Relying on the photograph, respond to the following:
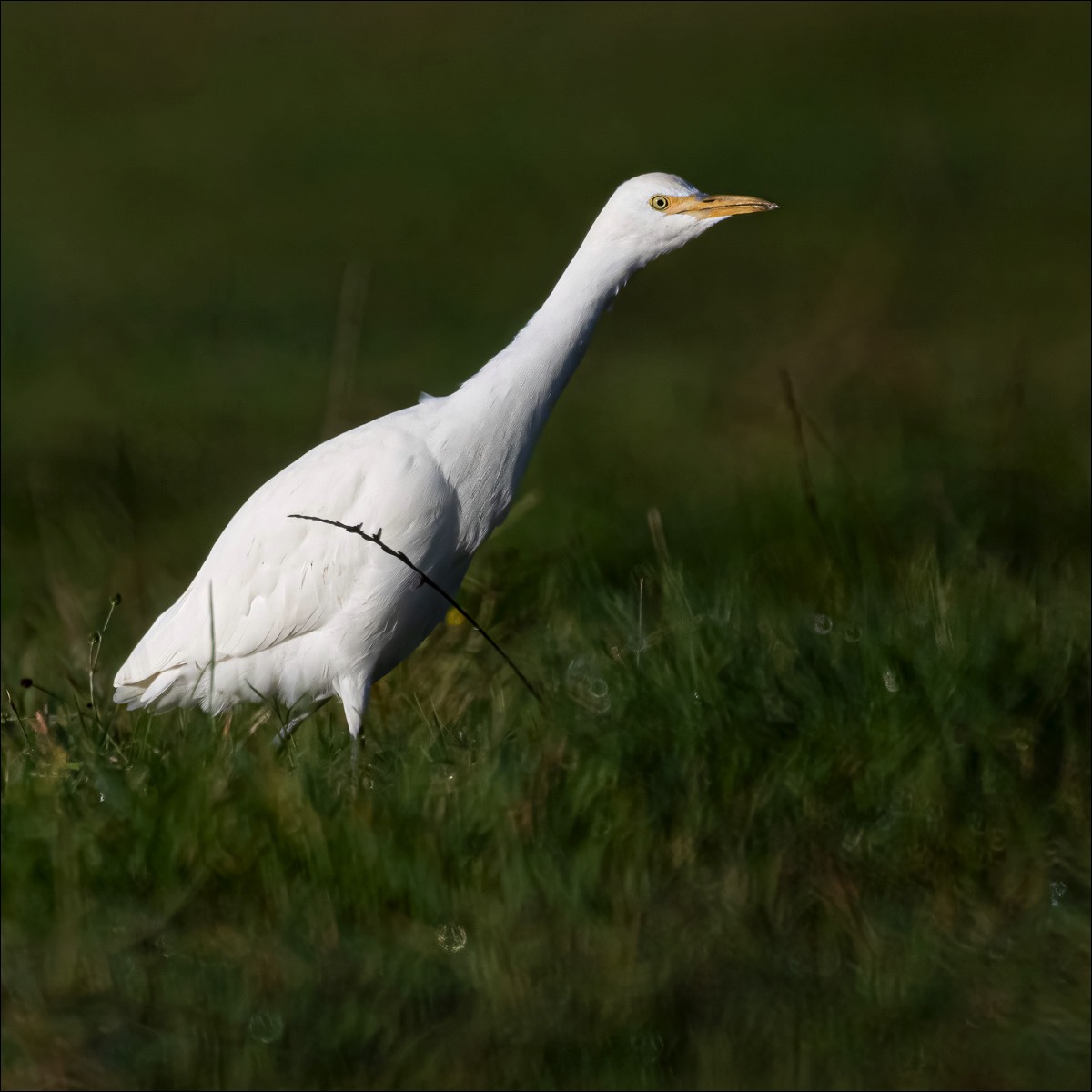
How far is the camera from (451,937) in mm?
3828

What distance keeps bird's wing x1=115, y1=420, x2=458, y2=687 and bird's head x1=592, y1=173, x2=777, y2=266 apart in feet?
2.27

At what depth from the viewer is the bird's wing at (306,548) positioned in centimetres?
435

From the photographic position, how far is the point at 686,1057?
3.49 meters

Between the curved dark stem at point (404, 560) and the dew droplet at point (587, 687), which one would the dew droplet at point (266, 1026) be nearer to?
the curved dark stem at point (404, 560)

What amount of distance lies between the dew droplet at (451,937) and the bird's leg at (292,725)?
0.78m

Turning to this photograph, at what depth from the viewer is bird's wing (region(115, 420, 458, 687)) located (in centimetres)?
435

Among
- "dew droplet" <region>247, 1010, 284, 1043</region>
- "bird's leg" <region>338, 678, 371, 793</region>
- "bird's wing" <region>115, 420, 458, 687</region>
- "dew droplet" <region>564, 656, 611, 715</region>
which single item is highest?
"bird's wing" <region>115, 420, 458, 687</region>

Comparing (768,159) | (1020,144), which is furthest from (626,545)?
(1020,144)

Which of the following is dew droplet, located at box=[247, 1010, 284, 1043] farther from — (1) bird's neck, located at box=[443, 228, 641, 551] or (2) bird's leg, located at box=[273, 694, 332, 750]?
(1) bird's neck, located at box=[443, 228, 641, 551]

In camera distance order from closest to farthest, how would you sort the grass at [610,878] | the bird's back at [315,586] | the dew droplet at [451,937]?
the grass at [610,878] < the dew droplet at [451,937] < the bird's back at [315,586]

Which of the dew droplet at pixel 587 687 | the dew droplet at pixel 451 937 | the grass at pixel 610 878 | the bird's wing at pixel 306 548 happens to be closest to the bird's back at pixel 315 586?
the bird's wing at pixel 306 548

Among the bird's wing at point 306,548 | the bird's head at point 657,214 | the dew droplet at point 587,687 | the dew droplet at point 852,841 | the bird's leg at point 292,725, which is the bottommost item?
the dew droplet at point 852,841

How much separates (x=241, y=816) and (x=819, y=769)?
1297mm

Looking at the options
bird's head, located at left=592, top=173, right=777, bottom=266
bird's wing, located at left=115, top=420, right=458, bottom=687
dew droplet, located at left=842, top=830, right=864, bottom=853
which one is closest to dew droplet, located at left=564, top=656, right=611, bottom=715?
bird's wing, located at left=115, top=420, right=458, bottom=687
